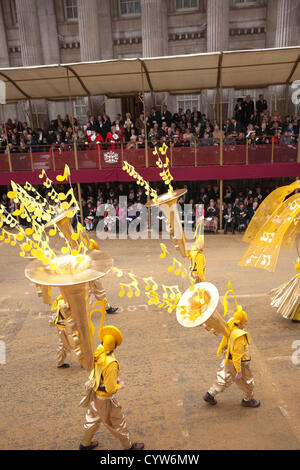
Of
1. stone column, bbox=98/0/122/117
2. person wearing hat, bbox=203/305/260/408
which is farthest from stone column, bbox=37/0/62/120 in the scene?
person wearing hat, bbox=203/305/260/408

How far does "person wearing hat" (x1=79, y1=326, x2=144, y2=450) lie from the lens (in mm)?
3986

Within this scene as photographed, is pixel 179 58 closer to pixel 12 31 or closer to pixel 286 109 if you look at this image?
pixel 286 109

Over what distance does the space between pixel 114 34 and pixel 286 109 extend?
31.4 feet

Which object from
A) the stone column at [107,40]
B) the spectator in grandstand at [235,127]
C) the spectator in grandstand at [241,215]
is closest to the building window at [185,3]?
the stone column at [107,40]

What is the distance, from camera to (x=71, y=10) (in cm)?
1916

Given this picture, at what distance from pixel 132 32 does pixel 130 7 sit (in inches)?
56.0

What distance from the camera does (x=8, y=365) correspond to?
6141 mm

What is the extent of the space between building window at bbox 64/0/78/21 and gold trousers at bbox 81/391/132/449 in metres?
20.3

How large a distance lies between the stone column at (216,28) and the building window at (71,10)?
712 cm

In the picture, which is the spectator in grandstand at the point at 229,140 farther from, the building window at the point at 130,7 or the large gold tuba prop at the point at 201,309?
the large gold tuba prop at the point at 201,309

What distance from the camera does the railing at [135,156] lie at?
14023 millimetres

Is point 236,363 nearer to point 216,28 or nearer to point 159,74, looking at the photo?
point 159,74

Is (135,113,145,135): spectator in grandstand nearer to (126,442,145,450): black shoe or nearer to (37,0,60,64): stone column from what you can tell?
(37,0,60,64): stone column

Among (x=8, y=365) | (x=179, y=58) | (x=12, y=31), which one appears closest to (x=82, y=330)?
(x=8, y=365)
